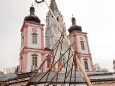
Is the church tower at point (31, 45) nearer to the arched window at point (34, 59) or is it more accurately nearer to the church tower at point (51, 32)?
the arched window at point (34, 59)

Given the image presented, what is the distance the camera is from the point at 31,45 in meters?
29.8

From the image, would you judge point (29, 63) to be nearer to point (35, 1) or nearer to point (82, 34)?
point (82, 34)

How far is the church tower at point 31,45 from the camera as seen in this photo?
28003 millimetres

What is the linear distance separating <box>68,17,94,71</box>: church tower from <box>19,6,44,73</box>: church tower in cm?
796

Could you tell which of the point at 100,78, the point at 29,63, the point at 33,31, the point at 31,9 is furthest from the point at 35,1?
the point at 31,9

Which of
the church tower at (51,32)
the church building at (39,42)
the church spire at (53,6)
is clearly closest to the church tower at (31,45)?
the church building at (39,42)

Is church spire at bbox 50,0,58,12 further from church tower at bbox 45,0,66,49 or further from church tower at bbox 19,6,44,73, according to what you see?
church tower at bbox 19,6,44,73

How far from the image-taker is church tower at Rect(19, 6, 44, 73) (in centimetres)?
2800

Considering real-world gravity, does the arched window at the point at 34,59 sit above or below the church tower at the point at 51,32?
below

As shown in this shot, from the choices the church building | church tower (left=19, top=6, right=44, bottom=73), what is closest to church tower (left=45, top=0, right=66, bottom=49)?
the church building

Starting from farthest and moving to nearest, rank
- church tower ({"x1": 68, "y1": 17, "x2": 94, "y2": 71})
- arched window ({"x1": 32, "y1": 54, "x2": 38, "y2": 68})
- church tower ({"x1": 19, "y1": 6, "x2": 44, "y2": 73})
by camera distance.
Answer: church tower ({"x1": 68, "y1": 17, "x2": 94, "y2": 71}) < arched window ({"x1": 32, "y1": 54, "x2": 38, "y2": 68}) < church tower ({"x1": 19, "y1": 6, "x2": 44, "y2": 73})

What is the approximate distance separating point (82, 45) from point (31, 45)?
11.7 metres

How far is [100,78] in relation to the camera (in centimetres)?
1891

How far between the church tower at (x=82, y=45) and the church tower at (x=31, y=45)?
26.1ft
